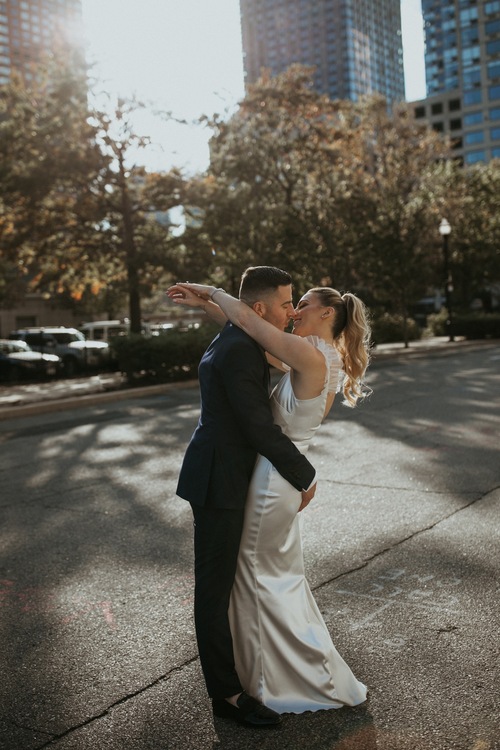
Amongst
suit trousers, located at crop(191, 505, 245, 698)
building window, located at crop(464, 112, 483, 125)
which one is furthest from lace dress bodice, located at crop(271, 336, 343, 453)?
building window, located at crop(464, 112, 483, 125)

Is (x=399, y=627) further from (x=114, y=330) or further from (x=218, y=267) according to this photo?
(x=114, y=330)

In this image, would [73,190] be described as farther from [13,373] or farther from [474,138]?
[474,138]

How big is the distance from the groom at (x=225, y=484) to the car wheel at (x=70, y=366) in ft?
76.4

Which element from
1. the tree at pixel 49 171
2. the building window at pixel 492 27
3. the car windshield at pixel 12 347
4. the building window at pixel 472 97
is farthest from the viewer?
the building window at pixel 492 27

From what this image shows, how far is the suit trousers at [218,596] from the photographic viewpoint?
309 centimetres

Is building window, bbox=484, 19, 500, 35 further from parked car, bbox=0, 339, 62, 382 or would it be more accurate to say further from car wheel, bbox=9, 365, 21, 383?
car wheel, bbox=9, 365, 21, 383

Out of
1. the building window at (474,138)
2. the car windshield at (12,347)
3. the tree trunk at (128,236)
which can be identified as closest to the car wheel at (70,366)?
the car windshield at (12,347)

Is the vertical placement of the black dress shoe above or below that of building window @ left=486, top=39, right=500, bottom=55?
below

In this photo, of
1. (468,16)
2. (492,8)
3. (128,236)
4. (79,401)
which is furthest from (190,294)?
(468,16)

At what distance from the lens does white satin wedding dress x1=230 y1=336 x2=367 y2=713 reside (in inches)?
121

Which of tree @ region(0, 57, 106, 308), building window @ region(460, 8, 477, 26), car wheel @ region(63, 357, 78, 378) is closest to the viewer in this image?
tree @ region(0, 57, 106, 308)

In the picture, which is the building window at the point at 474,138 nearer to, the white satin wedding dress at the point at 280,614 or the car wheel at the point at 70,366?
the car wheel at the point at 70,366

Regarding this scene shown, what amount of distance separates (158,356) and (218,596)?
1653 centimetres

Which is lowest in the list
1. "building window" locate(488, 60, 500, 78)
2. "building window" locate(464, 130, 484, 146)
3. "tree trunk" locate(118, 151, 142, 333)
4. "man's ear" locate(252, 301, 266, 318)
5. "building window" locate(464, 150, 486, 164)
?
"man's ear" locate(252, 301, 266, 318)
